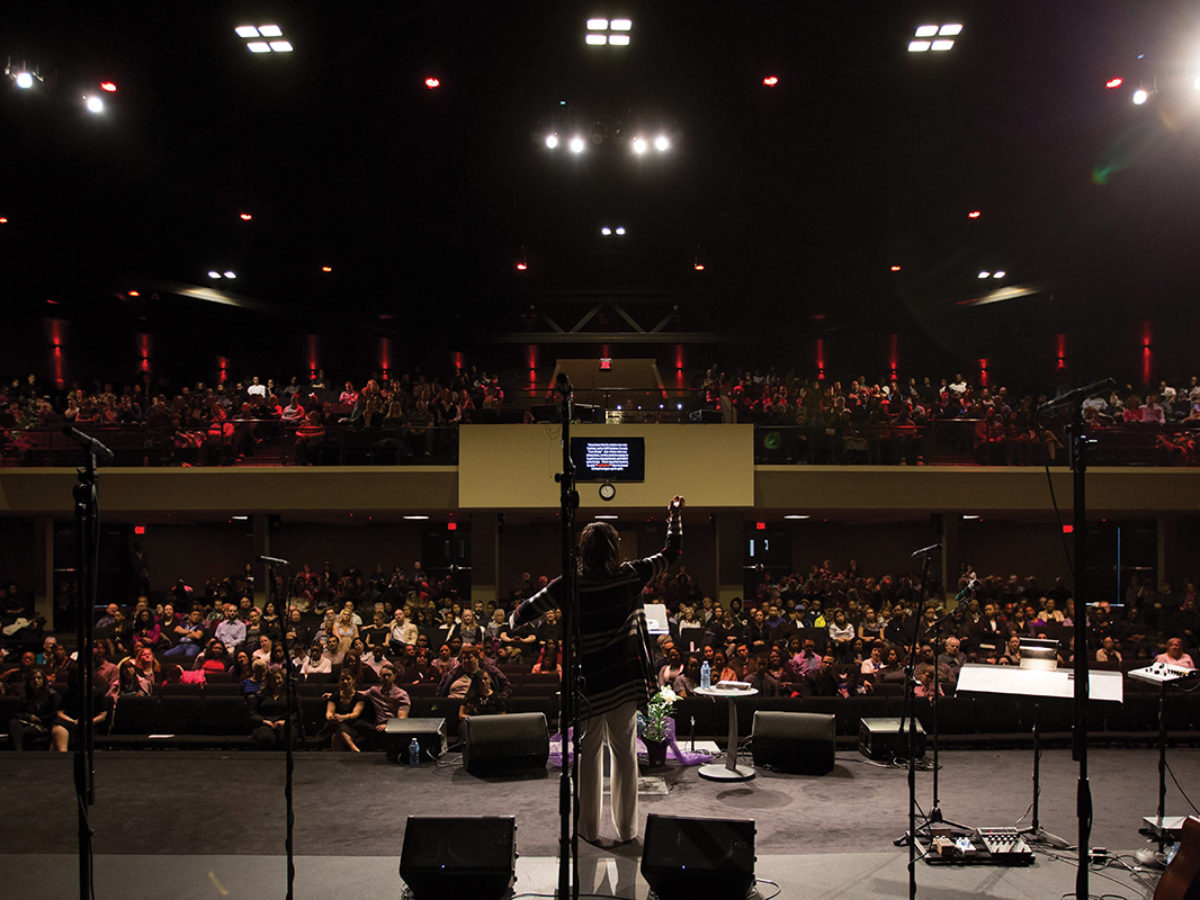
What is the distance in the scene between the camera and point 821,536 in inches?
845

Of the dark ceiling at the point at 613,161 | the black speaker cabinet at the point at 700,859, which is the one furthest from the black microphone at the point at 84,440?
the dark ceiling at the point at 613,161

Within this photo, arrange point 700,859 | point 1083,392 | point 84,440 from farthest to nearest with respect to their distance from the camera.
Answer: point 700,859 < point 1083,392 < point 84,440

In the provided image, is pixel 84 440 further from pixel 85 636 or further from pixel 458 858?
pixel 458 858

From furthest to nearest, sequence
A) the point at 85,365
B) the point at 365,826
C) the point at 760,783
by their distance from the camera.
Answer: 1. the point at 85,365
2. the point at 760,783
3. the point at 365,826

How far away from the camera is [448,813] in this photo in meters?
6.96

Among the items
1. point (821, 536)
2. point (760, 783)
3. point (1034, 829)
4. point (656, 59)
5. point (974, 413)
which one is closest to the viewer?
point (1034, 829)

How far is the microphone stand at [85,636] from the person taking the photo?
384 centimetres

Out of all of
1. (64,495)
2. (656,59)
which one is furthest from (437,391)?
(656,59)

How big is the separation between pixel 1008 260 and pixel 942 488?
6740 millimetres

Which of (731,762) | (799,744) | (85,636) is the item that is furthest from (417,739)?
(85,636)

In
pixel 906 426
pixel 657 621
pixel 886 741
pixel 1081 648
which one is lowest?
pixel 886 741

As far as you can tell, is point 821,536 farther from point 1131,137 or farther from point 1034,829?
point 1034,829

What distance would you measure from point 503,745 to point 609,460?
8692 millimetres

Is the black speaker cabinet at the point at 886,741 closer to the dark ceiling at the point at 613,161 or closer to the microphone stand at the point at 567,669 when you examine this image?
the microphone stand at the point at 567,669
